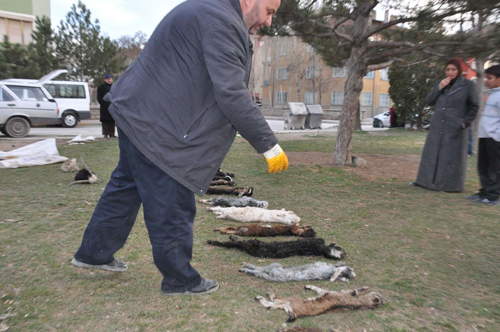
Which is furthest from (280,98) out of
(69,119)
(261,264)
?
(261,264)

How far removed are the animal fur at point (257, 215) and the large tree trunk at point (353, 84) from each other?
12.8 feet

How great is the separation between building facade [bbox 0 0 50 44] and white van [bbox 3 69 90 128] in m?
11.3

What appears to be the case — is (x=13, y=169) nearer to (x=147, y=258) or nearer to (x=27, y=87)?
(x=147, y=258)

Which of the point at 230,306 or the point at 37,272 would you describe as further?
the point at 37,272

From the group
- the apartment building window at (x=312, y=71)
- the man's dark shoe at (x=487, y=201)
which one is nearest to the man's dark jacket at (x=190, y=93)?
the man's dark shoe at (x=487, y=201)

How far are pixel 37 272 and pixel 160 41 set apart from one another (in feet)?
5.64

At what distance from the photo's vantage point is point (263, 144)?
2191 millimetres

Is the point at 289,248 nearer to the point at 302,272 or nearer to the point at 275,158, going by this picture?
the point at 302,272

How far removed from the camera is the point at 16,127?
11.7 metres

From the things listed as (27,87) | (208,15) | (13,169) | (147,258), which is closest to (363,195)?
(147,258)

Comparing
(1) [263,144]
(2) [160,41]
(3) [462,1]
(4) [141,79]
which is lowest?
(1) [263,144]

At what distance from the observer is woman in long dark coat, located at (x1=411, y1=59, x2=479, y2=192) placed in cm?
504

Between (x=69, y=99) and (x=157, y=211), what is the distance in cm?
1657

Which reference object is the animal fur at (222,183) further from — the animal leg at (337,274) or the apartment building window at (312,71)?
the apartment building window at (312,71)
